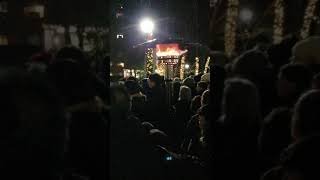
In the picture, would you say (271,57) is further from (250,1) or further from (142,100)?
(142,100)

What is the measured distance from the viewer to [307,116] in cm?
134

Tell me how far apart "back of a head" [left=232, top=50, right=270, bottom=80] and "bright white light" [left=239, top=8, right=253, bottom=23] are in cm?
10

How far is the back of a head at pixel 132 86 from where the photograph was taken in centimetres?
135

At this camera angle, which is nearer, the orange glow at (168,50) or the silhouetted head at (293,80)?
the orange glow at (168,50)

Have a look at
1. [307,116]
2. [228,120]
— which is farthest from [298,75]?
[228,120]

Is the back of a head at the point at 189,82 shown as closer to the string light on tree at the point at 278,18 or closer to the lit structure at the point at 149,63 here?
the lit structure at the point at 149,63

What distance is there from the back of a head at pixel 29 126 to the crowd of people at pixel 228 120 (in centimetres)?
21

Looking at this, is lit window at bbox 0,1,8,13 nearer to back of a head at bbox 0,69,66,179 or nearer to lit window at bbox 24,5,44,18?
lit window at bbox 24,5,44,18

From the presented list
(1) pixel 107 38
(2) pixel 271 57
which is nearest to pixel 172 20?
(1) pixel 107 38

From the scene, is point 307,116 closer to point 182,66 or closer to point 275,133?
point 275,133

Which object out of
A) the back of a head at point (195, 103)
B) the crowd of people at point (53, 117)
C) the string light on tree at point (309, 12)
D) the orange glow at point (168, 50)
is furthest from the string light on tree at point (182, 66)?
the string light on tree at point (309, 12)

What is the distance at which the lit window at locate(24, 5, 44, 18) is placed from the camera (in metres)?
1.18

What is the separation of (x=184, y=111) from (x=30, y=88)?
67 cm

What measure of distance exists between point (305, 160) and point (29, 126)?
72cm
